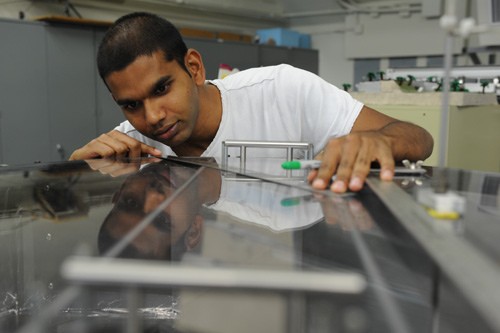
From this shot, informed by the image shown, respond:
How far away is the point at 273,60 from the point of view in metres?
3.98

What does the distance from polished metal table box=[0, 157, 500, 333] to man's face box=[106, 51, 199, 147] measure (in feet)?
0.66

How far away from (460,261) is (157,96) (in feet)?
2.95

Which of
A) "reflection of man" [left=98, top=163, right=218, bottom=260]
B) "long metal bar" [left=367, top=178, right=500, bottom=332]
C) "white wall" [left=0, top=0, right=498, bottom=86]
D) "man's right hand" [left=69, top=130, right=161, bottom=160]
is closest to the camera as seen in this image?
"long metal bar" [left=367, top=178, right=500, bottom=332]

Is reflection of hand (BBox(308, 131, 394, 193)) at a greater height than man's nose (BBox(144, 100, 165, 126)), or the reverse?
man's nose (BBox(144, 100, 165, 126))

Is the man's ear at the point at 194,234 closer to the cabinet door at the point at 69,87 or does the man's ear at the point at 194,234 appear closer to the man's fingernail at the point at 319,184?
the man's fingernail at the point at 319,184

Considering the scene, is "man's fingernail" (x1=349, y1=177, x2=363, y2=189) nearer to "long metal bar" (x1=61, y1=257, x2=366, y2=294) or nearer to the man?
the man

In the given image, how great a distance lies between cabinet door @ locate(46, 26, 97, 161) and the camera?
2.90m

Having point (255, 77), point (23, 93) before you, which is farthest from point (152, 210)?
point (23, 93)

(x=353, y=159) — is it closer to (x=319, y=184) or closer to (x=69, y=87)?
(x=319, y=184)

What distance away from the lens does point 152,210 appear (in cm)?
58

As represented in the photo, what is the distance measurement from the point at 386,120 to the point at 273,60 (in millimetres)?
2869

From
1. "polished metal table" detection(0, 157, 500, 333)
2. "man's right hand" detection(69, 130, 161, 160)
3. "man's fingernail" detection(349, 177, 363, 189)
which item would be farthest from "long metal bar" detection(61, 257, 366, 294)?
"man's right hand" detection(69, 130, 161, 160)

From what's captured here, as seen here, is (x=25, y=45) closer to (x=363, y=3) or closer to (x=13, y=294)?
(x=13, y=294)

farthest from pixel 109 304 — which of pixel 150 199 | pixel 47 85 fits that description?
pixel 47 85
